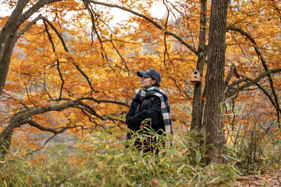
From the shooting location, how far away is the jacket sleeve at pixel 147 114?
192cm

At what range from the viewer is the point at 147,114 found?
1930 millimetres

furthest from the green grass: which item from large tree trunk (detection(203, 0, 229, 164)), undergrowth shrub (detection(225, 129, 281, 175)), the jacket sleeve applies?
undergrowth shrub (detection(225, 129, 281, 175))

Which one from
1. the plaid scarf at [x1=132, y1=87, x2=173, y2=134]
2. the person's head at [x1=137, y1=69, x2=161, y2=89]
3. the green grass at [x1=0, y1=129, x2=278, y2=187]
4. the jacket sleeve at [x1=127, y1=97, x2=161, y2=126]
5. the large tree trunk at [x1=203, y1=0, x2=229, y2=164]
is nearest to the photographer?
the green grass at [x1=0, y1=129, x2=278, y2=187]

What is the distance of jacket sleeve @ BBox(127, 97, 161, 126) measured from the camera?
192 centimetres

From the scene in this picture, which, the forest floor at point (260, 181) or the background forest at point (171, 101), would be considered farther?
the forest floor at point (260, 181)

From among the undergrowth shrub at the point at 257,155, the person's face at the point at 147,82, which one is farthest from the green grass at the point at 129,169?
the undergrowth shrub at the point at 257,155

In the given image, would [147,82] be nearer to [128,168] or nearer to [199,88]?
[128,168]

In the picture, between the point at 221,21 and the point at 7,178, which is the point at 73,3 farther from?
the point at 7,178

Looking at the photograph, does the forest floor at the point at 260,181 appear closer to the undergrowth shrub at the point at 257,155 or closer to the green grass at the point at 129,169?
the undergrowth shrub at the point at 257,155

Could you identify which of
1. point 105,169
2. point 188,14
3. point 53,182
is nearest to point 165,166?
point 105,169

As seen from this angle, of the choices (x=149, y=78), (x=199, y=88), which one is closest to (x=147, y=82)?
(x=149, y=78)

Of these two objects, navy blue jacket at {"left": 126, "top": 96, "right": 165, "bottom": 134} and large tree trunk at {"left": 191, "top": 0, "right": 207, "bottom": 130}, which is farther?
large tree trunk at {"left": 191, "top": 0, "right": 207, "bottom": 130}

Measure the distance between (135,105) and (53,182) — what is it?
3.88 ft

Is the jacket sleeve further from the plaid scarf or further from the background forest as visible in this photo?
the background forest
